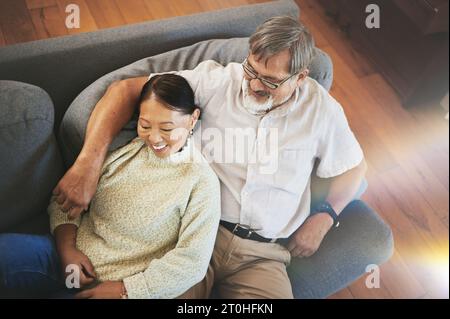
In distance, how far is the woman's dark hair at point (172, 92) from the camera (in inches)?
34.2

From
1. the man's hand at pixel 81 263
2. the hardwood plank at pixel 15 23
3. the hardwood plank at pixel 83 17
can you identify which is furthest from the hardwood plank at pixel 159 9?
the man's hand at pixel 81 263

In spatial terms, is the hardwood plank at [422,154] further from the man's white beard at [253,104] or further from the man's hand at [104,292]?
the man's hand at [104,292]

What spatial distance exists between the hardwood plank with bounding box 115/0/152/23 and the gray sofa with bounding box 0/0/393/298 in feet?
1.98

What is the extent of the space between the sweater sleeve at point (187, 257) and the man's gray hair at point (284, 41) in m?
0.31

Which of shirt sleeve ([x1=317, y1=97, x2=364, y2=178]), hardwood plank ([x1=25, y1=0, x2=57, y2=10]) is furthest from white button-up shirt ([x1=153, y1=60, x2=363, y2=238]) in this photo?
hardwood plank ([x1=25, y1=0, x2=57, y2=10])

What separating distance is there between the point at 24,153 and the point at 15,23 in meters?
1.00

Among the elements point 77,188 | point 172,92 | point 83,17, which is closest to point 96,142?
point 77,188

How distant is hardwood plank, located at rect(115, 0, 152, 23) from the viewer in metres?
1.69

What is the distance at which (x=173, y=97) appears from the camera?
0.87 metres

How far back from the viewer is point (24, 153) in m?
0.88

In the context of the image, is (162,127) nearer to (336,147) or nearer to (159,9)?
(336,147)

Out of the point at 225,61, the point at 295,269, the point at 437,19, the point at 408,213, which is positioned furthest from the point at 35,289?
the point at 437,19

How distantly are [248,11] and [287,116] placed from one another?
1.42 ft

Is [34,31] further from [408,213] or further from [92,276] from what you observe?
[408,213]
